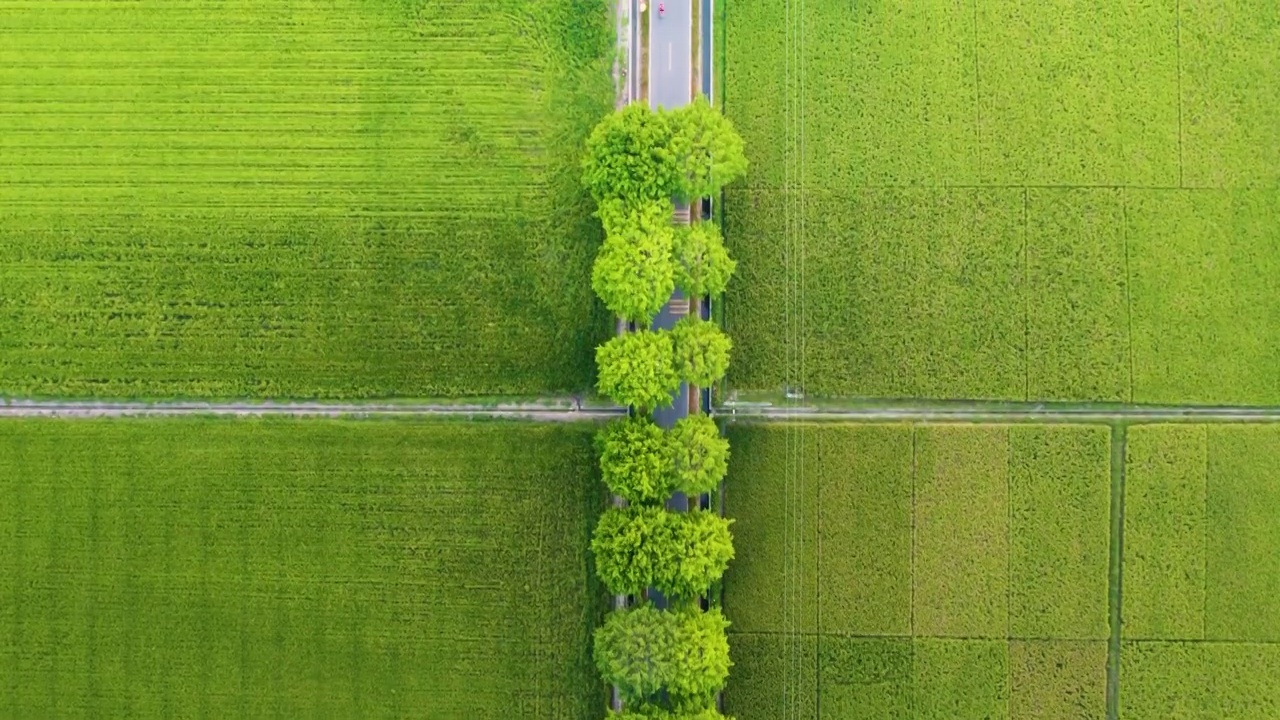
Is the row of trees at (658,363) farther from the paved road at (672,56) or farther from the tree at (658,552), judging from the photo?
the paved road at (672,56)

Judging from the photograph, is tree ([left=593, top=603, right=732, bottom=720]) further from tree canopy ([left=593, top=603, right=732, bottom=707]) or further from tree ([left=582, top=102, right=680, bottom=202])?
tree ([left=582, top=102, right=680, bottom=202])

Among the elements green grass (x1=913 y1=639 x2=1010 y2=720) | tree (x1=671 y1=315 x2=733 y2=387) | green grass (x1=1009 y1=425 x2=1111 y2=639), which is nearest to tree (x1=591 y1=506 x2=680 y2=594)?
tree (x1=671 y1=315 x2=733 y2=387)

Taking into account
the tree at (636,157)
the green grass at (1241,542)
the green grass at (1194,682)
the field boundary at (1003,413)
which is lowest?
the green grass at (1194,682)

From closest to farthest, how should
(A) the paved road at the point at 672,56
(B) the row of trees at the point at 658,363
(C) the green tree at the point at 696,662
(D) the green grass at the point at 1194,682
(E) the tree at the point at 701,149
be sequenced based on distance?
(C) the green tree at the point at 696,662
(B) the row of trees at the point at 658,363
(E) the tree at the point at 701,149
(D) the green grass at the point at 1194,682
(A) the paved road at the point at 672,56

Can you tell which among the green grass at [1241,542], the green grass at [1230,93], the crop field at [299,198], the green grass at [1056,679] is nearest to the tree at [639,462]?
the crop field at [299,198]

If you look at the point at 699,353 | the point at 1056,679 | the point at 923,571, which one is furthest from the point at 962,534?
the point at 699,353

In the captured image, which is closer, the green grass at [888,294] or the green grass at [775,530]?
the green grass at [775,530]
